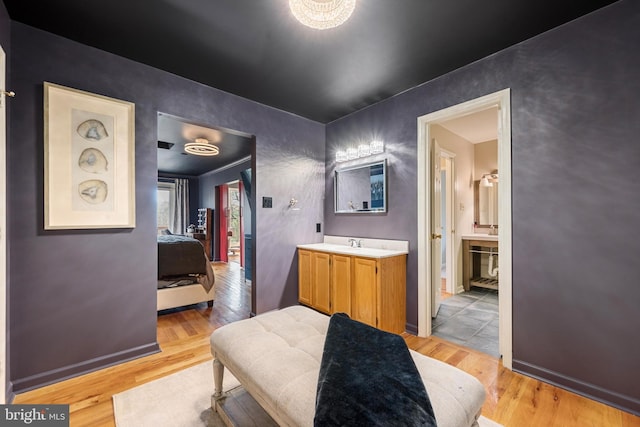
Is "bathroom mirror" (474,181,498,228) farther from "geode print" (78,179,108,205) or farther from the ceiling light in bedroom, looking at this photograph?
"geode print" (78,179,108,205)

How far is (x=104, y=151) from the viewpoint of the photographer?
2080mm

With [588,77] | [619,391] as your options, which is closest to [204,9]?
[588,77]

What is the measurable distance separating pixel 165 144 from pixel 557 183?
18.1 ft

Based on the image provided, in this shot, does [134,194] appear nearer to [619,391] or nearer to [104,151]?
[104,151]

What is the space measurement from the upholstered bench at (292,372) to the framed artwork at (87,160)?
4.76 ft

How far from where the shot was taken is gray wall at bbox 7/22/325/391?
1804 millimetres

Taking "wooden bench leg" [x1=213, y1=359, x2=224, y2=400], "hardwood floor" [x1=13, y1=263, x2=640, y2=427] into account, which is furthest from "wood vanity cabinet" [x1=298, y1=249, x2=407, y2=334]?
"wooden bench leg" [x1=213, y1=359, x2=224, y2=400]

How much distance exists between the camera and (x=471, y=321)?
9.78ft

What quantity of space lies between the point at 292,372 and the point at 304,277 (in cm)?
215

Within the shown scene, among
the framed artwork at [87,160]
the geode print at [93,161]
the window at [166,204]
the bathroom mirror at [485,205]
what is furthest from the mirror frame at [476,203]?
the window at [166,204]

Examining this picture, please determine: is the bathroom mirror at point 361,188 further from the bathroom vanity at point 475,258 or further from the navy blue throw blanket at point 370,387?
the bathroom vanity at point 475,258

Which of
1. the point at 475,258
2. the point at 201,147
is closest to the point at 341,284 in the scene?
the point at 475,258

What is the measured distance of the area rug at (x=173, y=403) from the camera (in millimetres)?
1521

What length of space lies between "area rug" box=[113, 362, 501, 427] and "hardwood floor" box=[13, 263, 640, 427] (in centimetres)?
8
